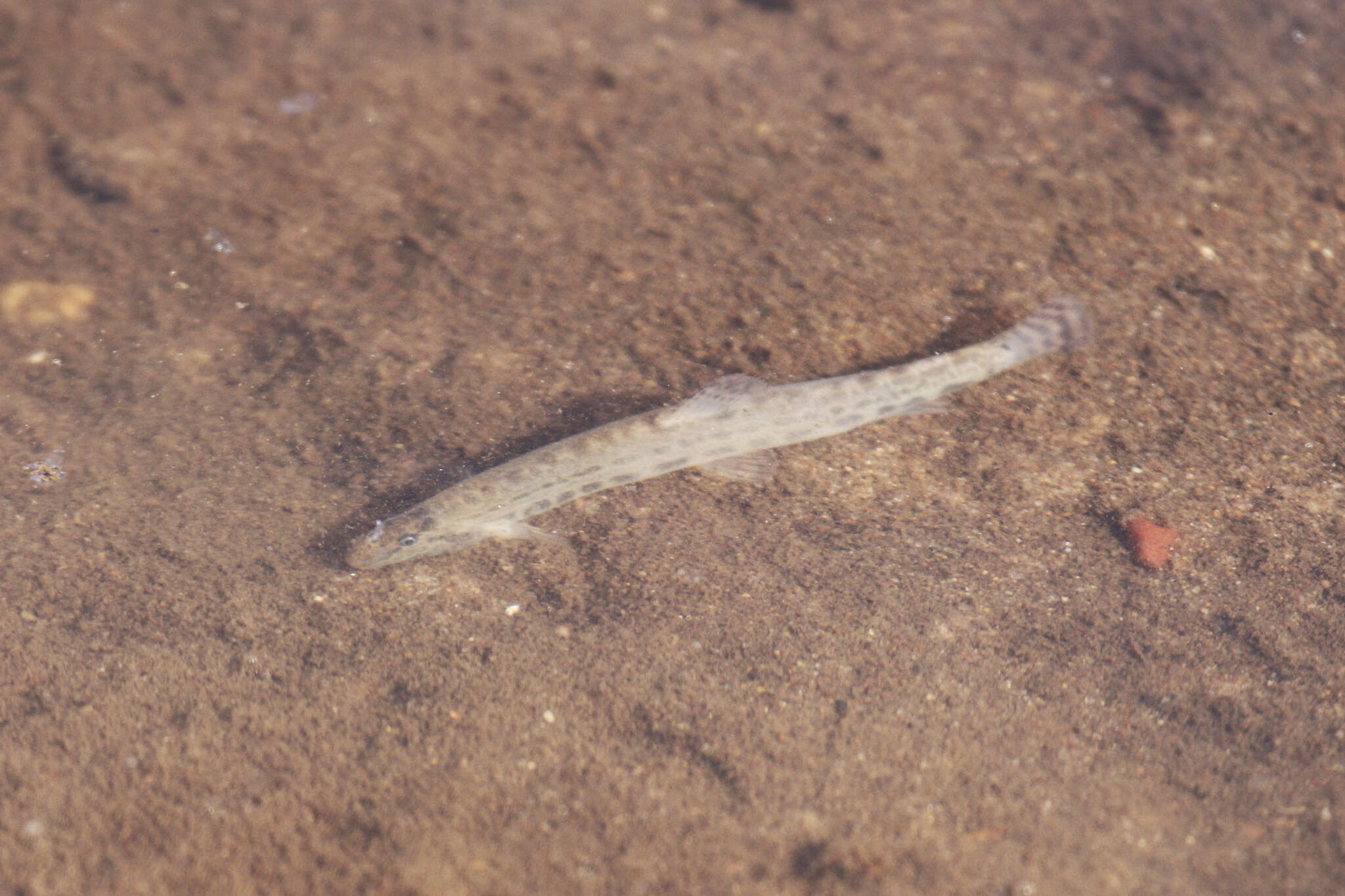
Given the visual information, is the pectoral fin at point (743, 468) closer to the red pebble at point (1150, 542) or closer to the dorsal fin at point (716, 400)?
the dorsal fin at point (716, 400)

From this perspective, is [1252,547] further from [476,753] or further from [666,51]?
[666,51]

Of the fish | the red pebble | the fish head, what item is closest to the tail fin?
the fish

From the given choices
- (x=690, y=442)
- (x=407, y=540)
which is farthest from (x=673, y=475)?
(x=407, y=540)

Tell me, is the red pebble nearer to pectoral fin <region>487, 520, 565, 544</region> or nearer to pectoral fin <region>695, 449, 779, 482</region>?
pectoral fin <region>695, 449, 779, 482</region>

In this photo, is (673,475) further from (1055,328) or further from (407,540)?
(1055,328)

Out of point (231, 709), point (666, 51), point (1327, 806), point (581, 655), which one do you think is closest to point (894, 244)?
point (666, 51)
